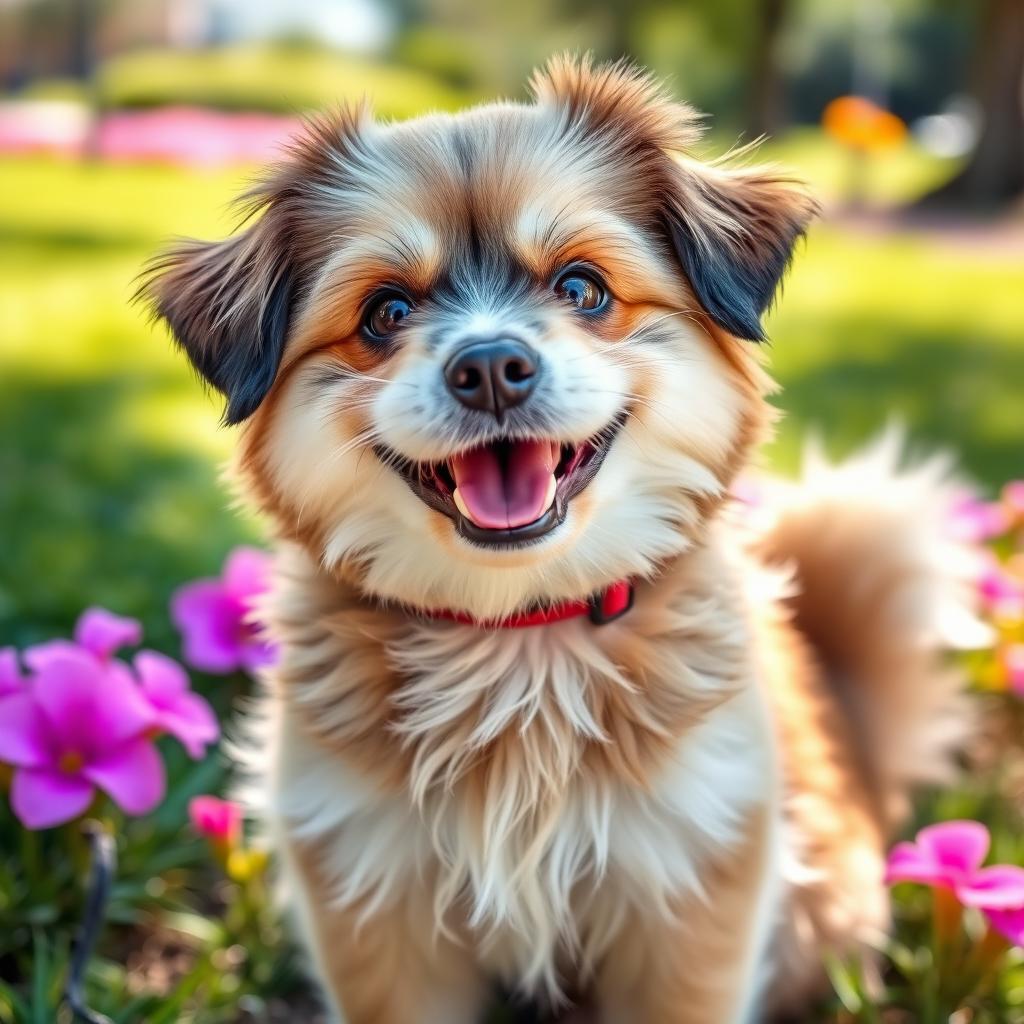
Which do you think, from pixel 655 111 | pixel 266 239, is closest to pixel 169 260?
pixel 266 239

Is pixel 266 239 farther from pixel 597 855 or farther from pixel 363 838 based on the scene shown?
pixel 597 855

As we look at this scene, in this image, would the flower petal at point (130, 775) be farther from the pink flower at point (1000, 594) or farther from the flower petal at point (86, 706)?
the pink flower at point (1000, 594)

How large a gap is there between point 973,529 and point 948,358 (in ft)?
13.6

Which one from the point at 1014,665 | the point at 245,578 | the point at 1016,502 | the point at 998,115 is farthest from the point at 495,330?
the point at 998,115

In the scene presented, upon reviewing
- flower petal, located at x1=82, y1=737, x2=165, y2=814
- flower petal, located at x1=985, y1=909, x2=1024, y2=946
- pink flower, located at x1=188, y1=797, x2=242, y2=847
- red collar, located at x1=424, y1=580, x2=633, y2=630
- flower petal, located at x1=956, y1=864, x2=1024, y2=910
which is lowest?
pink flower, located at x1=188, y1=797, x2=242, y2=847

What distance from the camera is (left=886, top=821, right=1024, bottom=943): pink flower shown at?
206cm

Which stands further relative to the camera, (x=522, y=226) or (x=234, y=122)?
(x=234, y=122)

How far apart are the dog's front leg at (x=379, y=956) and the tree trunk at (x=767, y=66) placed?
16.7m

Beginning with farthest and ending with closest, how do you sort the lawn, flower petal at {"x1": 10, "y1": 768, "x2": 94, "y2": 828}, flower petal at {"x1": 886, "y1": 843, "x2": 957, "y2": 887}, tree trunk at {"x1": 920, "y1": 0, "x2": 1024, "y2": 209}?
tree trunk at {"x1": 920, "y1": 0, "x2": 1024, "y2": 209} → the lawn → flower petal at {"x1": 10, "y1": 768, "x2": 94, "y2": 828} → flower petal at {"x1": 886, "y1": 843, "x2": 957, "y2": 887}

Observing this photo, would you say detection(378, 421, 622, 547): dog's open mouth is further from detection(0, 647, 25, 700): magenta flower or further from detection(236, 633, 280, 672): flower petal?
detection(236, 633, 280, 672): flower petal

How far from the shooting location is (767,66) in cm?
1773

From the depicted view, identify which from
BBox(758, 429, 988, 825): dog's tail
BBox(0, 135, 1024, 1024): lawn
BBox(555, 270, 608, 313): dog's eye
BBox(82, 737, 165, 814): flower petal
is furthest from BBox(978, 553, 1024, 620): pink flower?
BBox(82, 737, 165, 814): flower petal

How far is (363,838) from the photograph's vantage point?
199cm

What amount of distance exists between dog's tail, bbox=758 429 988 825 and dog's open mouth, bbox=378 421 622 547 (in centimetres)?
89
